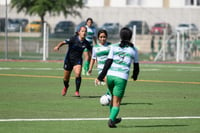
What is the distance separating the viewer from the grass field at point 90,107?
13367 mm

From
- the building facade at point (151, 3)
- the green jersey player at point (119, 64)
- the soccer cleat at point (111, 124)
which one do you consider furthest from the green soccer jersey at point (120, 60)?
the building facade at point (151, 3)

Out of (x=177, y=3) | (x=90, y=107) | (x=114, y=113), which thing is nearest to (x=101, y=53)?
(x=90, y=107)

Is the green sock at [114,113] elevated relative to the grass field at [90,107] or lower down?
elevated

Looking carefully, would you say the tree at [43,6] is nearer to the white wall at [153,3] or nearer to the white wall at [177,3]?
the white wall at [153,3]

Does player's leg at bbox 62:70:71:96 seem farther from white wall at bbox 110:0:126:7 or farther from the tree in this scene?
white wall at bbox 110:0:126:7

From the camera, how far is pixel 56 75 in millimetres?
27969

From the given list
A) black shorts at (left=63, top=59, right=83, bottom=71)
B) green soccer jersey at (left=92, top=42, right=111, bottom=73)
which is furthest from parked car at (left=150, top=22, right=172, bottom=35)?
black shorts at (left=63, top=59, right=83, bottom=71)

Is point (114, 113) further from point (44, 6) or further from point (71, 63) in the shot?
point (44, 6)

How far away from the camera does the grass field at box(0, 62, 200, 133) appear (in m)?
13.4

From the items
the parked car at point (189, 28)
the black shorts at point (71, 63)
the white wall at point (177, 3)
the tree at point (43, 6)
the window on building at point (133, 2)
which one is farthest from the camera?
the window on building at point (133, 2)

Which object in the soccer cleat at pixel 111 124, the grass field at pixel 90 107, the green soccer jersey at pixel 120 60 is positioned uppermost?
the green soccer jersey at pixel 120 60

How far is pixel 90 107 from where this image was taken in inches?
658

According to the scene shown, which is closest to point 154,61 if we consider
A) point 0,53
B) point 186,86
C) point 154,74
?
point 0,53

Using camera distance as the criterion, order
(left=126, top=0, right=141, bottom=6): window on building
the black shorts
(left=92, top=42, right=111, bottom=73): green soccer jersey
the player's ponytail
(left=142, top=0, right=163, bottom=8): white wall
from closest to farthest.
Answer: the player's ponytail < (left=92, top=42, right=111, bottom=73): green soccer jersey < the black shorts < (left=142, top=0, right=163, bottom=8): white wall < (left=126, top=0, right=141, bottom=6): window on building
